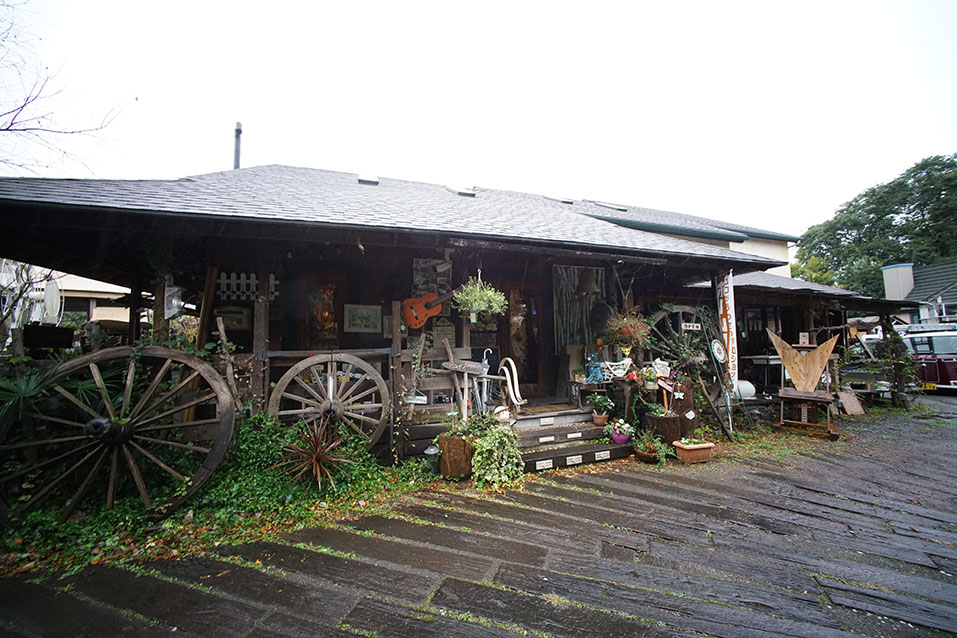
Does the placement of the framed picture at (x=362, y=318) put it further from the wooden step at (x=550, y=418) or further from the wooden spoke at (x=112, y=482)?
the wooden spoke at (x=112, y=482)

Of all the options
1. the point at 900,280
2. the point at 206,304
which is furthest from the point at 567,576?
the point at 900,280

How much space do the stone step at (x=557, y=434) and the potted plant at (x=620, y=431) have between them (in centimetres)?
18

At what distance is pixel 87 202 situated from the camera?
3502 millimetres

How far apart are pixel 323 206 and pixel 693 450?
19.3ft

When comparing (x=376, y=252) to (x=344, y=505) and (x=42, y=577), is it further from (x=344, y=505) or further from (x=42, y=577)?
(x=42, y=577)

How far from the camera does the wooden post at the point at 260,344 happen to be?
420cm

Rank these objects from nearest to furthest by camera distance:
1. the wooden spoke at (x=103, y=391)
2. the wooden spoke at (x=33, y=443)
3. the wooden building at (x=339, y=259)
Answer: the wooden spoke at (x=33, y=443) < the wooden spoke at (x=103, y=391) < the wooden building at (x=339, y=259)

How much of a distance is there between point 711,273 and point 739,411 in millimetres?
2922

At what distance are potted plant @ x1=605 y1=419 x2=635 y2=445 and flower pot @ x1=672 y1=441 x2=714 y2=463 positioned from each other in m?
0.65

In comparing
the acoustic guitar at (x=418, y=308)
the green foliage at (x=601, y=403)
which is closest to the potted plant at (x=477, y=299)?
the acoustic guitar at (x=418, y=308)

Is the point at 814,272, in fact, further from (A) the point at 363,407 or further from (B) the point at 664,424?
(A) the point at 363,407

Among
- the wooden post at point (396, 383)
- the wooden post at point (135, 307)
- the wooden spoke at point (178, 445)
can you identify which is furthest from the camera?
the wooden post at point (135, 307)

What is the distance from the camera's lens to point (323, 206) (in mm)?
4938

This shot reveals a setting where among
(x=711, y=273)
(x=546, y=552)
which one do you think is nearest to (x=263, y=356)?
(x=546, y=552)
